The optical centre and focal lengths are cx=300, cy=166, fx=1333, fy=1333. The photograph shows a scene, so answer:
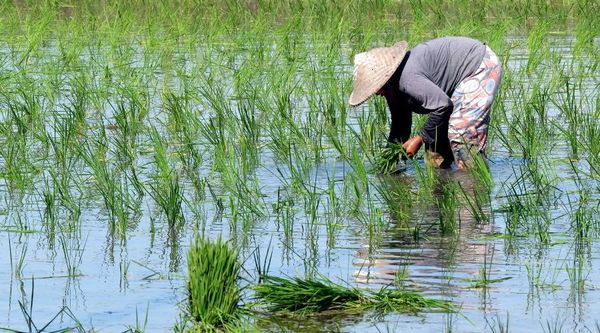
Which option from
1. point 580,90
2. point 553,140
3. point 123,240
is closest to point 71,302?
point 123,240

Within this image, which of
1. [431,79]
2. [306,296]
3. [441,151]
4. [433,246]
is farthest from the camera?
[441,151]

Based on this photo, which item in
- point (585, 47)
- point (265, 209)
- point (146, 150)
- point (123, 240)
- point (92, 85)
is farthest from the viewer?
point (585, 47)

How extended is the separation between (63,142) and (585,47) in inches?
195

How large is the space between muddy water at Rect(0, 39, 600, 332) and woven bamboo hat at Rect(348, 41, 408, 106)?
0.37 metres

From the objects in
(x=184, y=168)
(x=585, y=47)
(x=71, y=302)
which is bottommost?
(x=71, y=302)

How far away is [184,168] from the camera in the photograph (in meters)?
6.37

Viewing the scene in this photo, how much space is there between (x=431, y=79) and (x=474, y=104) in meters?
0.24

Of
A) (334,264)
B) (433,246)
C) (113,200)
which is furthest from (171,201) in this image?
(433,246)

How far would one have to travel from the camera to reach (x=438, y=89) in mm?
5988

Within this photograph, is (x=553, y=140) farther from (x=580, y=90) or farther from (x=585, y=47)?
(x=585, y=47)

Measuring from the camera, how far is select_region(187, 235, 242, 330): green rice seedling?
3.72m

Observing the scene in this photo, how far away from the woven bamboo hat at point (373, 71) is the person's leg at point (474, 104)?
47 cm

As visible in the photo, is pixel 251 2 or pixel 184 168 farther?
pixel 251 2

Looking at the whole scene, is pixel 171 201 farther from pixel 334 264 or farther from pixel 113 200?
pixel 334 264
